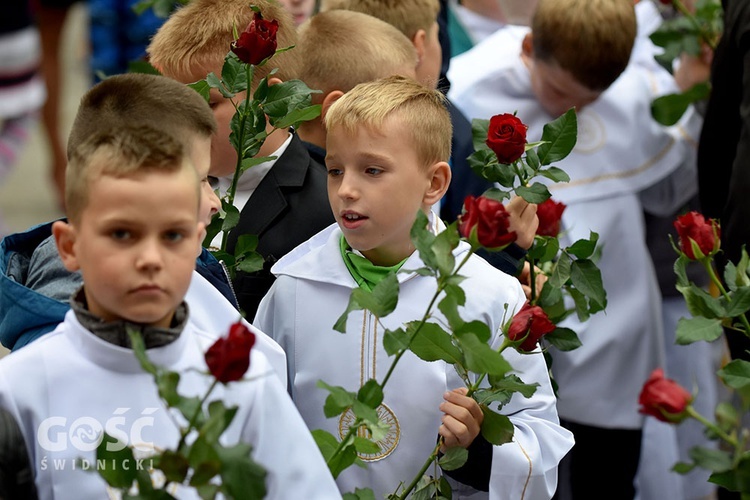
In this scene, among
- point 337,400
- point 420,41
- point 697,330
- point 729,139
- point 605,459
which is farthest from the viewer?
point 605,459

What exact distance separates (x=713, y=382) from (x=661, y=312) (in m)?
0.41

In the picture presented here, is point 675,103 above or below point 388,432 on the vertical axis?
below

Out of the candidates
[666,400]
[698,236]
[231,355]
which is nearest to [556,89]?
[698,236]

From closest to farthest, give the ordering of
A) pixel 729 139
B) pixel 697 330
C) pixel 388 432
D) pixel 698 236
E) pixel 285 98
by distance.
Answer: pixel 697 330, pixel 698 236, pixel 388 432, pixel 285 98, pixel 729 139

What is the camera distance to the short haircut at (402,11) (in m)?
3.81

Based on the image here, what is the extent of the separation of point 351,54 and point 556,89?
2.91 feet

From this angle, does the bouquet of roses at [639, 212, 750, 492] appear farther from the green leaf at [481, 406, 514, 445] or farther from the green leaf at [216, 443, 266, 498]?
the green leaf at [216, 443, 266, 498]

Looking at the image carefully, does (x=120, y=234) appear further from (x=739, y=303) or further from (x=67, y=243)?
(x=739, y=303)

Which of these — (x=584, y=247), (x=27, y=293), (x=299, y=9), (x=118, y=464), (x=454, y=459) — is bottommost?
(x=299, y=9)

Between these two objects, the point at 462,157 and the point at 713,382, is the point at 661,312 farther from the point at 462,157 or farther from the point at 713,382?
the point at 462,157

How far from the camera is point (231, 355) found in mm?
1600

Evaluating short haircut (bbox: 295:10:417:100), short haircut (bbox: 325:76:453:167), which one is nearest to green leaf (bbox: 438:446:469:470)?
short haircut (bbox: 325:76:453:167)

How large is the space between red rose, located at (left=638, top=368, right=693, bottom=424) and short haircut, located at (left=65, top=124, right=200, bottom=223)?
0.69m

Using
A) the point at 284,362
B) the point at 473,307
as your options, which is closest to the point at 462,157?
the point at 473,307
